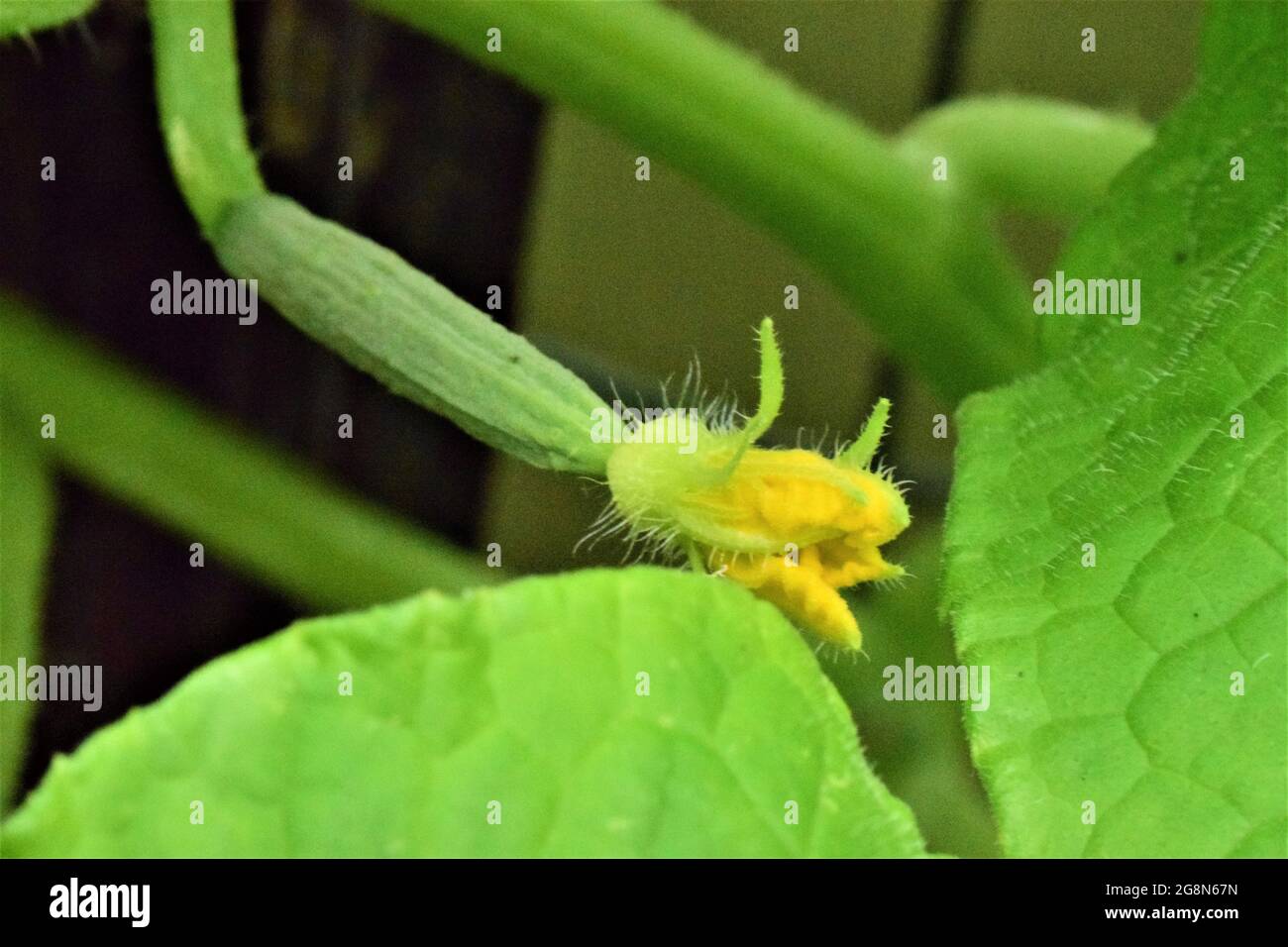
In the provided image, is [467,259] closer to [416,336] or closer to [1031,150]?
[1031,150]

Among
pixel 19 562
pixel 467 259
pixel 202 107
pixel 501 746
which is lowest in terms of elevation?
pixel 501 746

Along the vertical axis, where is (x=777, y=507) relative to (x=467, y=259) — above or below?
below

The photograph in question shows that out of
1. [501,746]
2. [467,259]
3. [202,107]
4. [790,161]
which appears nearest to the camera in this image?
[501,746]

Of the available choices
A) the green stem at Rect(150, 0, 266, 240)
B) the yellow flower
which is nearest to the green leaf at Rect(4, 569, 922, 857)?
the yellow flower

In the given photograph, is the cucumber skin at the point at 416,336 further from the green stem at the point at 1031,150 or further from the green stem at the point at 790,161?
the green stem at the point at 1031,150

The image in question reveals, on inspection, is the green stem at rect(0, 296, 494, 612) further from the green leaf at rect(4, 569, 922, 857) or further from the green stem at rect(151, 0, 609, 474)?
the green leaf at rect(4, 569, 922, 857)

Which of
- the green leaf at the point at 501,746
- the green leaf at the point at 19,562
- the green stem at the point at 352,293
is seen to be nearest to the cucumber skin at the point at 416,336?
the green stem at the point at 352,293

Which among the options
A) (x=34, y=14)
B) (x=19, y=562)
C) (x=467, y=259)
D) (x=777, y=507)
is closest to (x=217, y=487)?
(x=19, y=562)
